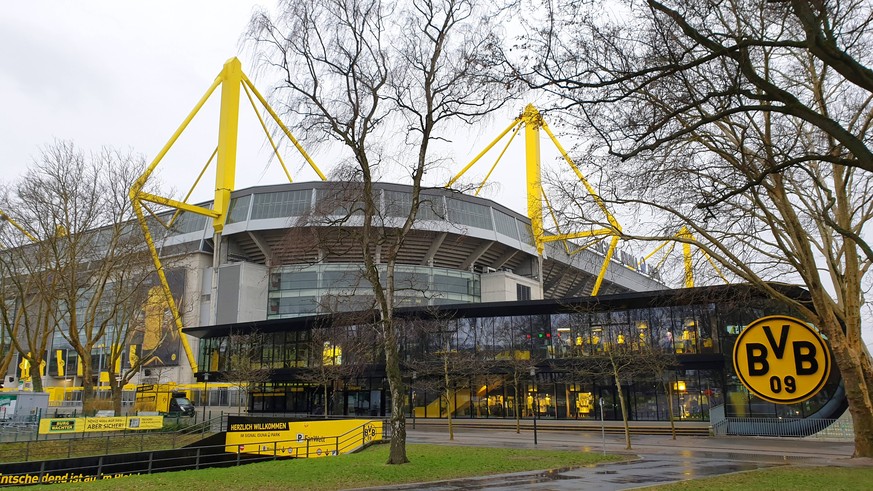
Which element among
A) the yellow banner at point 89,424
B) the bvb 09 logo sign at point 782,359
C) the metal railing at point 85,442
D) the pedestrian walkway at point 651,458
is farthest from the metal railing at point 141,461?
the bvb 09 logo sign at point 782,359

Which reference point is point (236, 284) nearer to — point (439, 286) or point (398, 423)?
point (439, 286)

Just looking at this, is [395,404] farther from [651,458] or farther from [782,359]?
[782,359]

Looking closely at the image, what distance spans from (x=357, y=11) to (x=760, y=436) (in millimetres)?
30134

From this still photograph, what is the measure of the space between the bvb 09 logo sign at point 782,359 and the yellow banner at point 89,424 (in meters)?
32.0

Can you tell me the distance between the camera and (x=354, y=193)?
18344 millimetres

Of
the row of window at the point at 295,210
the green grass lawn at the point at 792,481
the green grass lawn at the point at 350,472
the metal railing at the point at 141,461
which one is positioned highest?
the row of window at the point at 295,210

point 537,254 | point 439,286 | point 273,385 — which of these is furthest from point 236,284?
point 537,254

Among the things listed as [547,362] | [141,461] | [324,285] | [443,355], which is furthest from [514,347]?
[141,461]

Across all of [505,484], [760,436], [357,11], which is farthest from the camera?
[760,436]

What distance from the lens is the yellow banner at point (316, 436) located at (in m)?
26.0

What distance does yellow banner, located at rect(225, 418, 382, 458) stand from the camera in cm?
2600

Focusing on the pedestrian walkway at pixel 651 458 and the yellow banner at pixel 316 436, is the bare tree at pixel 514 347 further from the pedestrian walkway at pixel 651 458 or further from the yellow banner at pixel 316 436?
the yellow banner at pixel 316 436

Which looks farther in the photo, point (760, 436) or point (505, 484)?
point (760, 436)

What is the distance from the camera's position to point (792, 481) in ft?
43.0
